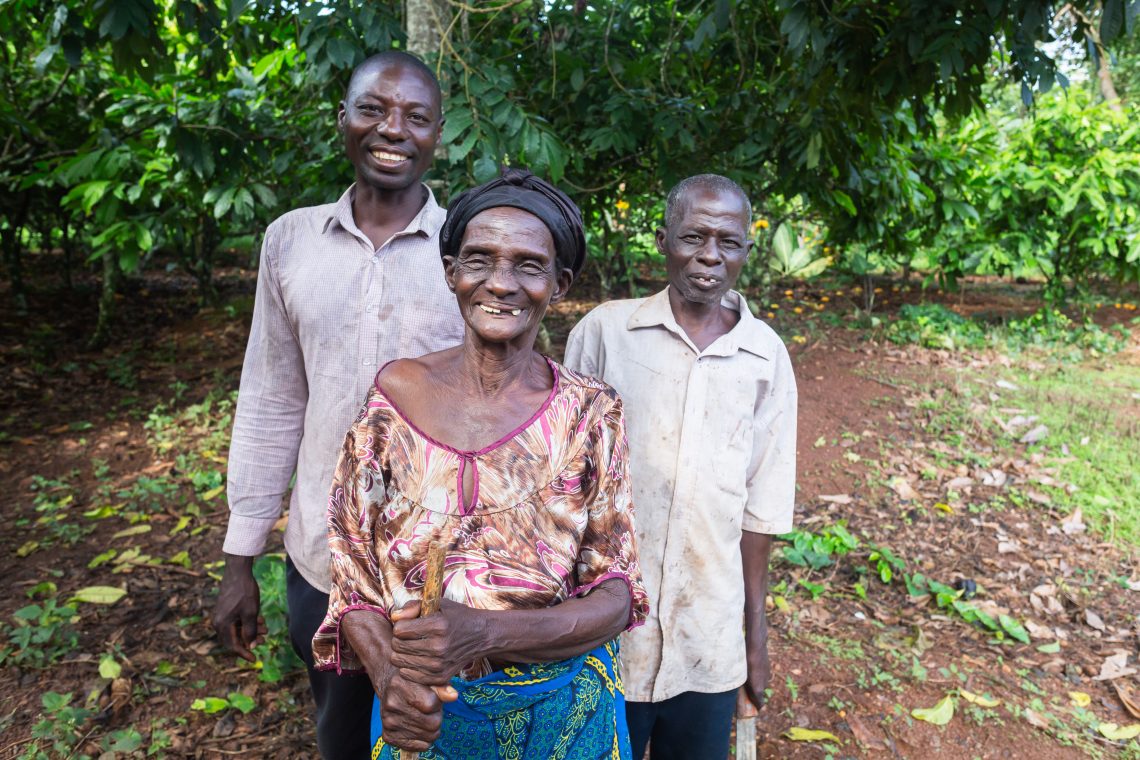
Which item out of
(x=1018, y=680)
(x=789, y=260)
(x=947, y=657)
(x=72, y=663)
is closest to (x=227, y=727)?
(x=72, y=663)

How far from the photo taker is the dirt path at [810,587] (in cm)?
263

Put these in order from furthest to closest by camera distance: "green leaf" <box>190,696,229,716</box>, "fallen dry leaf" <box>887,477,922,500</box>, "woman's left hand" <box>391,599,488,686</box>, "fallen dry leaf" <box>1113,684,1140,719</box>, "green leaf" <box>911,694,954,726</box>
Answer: "fallen dry leaf" <box>887,477,922,500</box> < "fallen dry leaf" <box>1113,684,1140,719</box> < "green leaf" <box>911,694,954,726</box> < "green leaf" <box>190,696,229,716</box> < "woman's left hand" <box>391,599,488,686</box>

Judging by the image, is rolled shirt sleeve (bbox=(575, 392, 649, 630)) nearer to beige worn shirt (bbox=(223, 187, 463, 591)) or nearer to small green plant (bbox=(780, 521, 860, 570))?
beige worn shirt (bbox=(223, 187, 463, 591))

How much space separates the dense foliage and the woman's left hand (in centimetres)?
148

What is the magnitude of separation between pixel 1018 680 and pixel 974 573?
29.9 inches

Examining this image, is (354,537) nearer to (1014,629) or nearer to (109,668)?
(109,668)

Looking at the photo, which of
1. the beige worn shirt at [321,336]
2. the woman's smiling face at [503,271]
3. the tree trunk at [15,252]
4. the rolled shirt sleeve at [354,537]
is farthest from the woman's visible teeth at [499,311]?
the tree trunk at [15,252]

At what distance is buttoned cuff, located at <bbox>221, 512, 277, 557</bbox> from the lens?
177cm

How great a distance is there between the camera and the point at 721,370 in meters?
1.67

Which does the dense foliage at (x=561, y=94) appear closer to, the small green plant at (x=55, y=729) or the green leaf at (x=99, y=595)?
the green leaf at (x=99, y=595)

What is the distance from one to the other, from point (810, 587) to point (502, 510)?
2.58 metres

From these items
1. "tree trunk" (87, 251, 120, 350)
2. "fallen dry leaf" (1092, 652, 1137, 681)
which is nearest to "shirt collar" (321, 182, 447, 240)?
"fallen dry leaf" (1092, 652, 1137, 681)

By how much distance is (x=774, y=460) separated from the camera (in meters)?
1.76

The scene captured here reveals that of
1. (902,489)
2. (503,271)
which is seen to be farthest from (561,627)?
(902,489)
